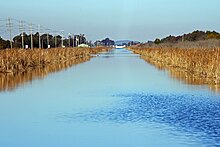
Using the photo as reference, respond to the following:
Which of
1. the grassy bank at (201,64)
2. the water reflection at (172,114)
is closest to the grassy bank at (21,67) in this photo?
the water reflection at (172,114)

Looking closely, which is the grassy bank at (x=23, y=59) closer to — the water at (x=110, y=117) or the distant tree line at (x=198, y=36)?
the water at (x=110, y=117)

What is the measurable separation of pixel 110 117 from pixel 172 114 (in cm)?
145

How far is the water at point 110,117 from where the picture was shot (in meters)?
7.14

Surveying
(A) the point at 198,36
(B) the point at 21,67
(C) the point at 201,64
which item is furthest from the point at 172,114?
(A) the point at 198,36

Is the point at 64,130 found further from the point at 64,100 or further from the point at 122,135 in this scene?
the point at 64,100

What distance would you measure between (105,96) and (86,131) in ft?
16.0

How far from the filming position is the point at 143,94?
1296 cm

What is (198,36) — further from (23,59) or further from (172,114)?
(172,114)

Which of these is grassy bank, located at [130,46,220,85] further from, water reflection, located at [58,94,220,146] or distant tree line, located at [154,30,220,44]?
distant tree line, located at [154,30,220,44]

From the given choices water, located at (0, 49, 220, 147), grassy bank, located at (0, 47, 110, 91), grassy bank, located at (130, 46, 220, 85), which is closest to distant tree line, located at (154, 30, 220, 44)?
grassy bank, located at (0, 47, 110, 91)

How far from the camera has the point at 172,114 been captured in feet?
31.2

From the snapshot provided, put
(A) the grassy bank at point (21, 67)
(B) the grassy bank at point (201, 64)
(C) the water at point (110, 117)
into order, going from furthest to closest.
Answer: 1. (A) the grassy bank at point (21, 67)
2. (B) the grassy bank at point (201, 64)
3. (C) the water at point (110, 117)

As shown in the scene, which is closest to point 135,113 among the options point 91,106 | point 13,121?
point 91,106

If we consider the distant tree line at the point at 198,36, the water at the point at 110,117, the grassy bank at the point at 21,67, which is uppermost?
the distant tree line at the point at 198,36
